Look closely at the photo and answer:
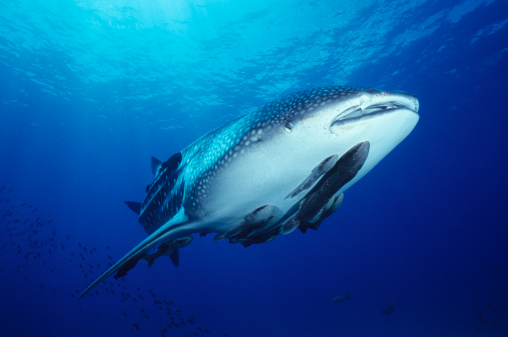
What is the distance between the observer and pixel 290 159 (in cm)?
204

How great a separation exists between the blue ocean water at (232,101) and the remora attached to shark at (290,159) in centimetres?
837

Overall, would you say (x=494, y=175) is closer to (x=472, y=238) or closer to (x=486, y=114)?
(x=486, y=114)

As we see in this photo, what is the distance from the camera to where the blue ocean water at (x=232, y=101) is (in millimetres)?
17750

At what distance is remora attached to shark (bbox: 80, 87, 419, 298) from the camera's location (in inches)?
73.9

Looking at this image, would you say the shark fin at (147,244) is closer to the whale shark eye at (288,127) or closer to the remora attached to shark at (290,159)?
the remora attached to shark at (290,159)

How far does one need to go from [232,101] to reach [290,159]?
26.7 metres

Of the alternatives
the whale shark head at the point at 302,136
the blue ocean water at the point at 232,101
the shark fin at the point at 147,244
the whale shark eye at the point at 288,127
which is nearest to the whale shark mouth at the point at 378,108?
the whale shark head at the point at 302,136

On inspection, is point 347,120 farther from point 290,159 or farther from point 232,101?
point 232,101

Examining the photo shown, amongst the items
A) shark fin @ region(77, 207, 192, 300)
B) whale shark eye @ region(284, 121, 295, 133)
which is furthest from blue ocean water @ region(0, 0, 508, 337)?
whale shark eye @ region(284, 121, 295, 133)

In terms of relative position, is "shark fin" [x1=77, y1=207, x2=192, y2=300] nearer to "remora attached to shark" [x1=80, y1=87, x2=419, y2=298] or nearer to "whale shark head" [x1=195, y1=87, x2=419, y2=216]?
"remora attached to shark" [x1=80, y1=87, x2=419, y2=298]

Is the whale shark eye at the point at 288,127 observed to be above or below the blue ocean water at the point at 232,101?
below

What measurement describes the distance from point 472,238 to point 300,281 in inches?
2850

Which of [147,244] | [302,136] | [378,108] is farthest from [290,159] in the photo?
[147,244]

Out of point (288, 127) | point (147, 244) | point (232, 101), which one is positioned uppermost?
point (232, 101)
